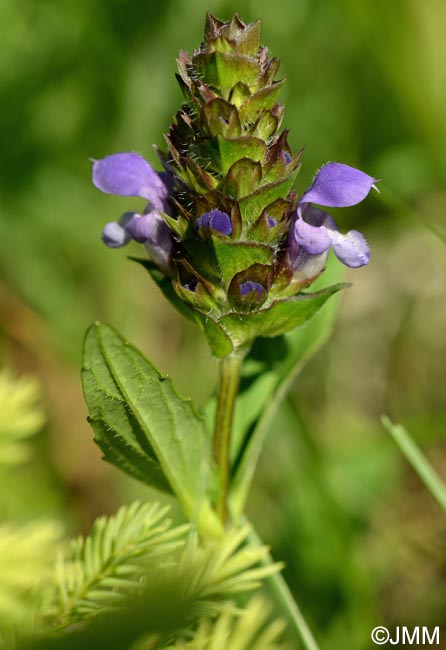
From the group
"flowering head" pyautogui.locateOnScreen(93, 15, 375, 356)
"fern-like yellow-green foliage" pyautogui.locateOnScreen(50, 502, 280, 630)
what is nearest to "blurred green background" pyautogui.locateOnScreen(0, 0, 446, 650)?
"flowering head" pyautogui.locateOnScreen(93, 15, 375, 356)

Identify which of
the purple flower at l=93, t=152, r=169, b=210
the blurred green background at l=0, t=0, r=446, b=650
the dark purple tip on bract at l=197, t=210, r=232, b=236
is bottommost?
the blurred green background at l=0, t=0, r=446, b=650

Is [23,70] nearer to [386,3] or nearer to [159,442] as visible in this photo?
[386,3]

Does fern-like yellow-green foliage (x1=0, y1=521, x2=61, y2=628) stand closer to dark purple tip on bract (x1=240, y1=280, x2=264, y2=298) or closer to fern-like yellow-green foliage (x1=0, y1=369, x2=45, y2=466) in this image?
fern-like yellow-green foliage (x1=0, y1=369, x2=45, y2=466)

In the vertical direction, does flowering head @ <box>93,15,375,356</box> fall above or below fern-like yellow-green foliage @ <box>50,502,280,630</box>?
above

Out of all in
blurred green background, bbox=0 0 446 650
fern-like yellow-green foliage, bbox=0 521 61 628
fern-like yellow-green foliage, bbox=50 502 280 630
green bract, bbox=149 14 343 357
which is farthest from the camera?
blurred green background, bbox=0 0 446 650

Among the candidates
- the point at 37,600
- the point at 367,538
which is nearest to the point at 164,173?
the point at 37,600

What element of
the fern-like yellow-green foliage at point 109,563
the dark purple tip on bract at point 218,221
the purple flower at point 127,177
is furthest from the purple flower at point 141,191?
the fern-like yellow-green foliage at point 109,563

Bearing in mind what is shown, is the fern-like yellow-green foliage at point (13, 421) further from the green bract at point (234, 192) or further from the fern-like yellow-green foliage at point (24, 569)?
the green bract at point (234, 192)

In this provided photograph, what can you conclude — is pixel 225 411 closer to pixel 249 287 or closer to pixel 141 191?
pixel 249 287

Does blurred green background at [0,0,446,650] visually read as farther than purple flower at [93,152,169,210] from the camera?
Yes
